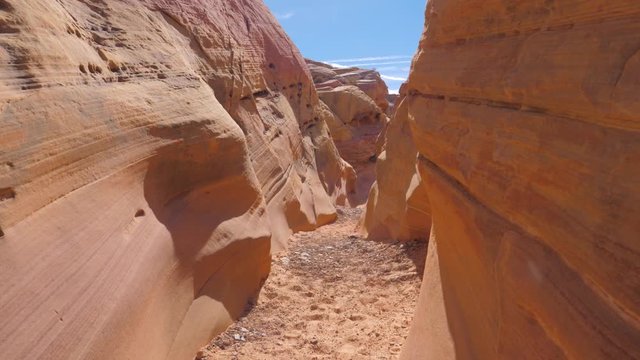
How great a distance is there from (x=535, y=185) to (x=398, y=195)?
14.7ft

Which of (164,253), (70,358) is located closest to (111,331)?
(70,358)

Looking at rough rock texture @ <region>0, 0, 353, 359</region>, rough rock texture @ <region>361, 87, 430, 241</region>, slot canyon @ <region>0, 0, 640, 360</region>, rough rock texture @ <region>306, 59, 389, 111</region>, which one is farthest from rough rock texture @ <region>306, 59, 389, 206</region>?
slot canyon @ <region>0, 0, 640, 360</region>

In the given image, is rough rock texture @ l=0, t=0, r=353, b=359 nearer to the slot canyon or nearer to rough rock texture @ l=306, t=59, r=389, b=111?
the slot canyon

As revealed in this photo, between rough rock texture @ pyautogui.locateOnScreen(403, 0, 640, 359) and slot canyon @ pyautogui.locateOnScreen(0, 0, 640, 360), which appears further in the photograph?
slot canyon @ pyautogui.locateOnScreen(0, 0, 640, 360)

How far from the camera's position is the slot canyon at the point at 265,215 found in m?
1.97

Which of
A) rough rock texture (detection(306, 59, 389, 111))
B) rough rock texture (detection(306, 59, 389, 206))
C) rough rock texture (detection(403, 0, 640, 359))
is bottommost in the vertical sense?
rough rock texture (detection(306, 59, 389, 206))

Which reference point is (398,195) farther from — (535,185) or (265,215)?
(535,185)

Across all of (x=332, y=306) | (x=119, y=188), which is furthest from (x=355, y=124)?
(x=119, y=188)

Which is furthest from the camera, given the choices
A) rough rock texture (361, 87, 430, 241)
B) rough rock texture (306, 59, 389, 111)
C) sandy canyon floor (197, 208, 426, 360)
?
rough rock texture (306, 59, 389, 111)

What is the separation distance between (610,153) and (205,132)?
3350 millimetres

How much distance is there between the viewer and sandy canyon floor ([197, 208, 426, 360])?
4016mm

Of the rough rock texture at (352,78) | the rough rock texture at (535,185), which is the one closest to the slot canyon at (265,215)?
the rough rock texture at (535,185)

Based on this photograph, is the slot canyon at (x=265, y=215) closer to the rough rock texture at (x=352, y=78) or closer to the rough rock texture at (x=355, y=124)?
the rough rock texture at (x=355, y=124)

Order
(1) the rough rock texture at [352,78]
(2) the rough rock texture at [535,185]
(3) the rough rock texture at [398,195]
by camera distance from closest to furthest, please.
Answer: (2) the rough rock texture at [535,185], (3) the rough rock texture at [398,195], (1) the rough rock texture at [352,78]
